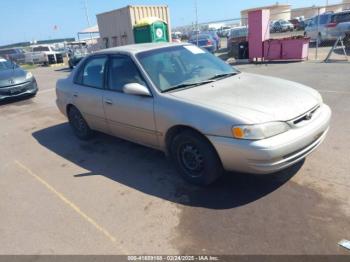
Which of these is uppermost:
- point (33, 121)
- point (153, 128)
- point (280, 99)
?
point (280, 99)

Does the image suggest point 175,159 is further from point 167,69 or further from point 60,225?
point 60,225

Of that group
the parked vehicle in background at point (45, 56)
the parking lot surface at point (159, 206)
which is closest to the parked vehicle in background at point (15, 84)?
the parking lot surface at point (159, 206)

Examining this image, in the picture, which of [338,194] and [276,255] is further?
[338,194]

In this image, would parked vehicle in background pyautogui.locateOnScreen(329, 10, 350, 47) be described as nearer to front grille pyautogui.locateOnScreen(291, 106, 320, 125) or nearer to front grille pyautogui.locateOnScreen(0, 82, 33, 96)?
front grille pyautogui.locateOnScreen(0, 82, 33, 96)

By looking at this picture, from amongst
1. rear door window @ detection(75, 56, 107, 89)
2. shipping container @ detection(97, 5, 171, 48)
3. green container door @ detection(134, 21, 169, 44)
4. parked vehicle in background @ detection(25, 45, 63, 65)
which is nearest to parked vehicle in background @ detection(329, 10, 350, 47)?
shipping container @ detection(97, 5, 171, 48)

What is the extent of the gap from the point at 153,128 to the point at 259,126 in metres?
1.45

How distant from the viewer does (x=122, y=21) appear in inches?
704

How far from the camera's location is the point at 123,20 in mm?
17797

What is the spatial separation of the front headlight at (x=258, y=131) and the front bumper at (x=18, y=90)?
30.4ft

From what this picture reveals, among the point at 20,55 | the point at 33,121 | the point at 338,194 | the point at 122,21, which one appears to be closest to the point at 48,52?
the point at 20,55

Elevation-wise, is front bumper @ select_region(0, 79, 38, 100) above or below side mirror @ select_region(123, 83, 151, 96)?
below

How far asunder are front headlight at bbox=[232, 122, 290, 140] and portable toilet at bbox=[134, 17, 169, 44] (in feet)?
44.8

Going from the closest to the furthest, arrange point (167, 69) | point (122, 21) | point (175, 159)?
point (175, 159) → point (167, 69) → point (122, 21)

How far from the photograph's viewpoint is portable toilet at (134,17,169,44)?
53.0 feet
